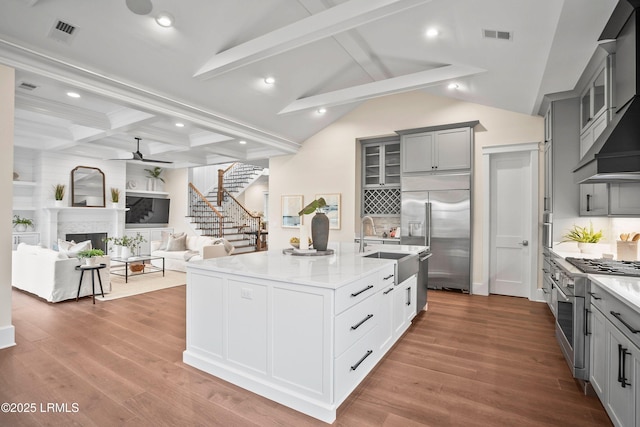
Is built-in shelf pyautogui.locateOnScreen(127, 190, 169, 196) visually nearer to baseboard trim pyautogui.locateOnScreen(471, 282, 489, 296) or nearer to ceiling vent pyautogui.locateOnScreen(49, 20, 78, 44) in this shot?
ceiling vent pyautogui.locateOnScreen(49, 20, 78, 44)

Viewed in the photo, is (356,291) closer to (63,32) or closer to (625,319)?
(625,319)

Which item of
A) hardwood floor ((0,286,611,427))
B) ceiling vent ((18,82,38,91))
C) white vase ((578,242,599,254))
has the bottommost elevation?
hardwood floor ((0,286,611,427))

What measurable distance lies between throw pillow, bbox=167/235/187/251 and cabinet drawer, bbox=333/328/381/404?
647cm

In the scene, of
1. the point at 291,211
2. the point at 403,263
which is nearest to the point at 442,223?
the point at 403,263

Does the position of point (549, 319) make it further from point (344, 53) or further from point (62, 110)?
point (62, 110)

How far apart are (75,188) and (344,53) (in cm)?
762

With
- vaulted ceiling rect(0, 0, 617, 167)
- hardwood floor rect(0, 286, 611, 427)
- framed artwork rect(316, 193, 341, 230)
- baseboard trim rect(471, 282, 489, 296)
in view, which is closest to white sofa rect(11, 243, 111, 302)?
hardwood floor rect(0, 286, 611, 427)

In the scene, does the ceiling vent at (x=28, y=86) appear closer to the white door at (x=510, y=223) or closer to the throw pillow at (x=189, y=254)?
the throw pillow at (x=189, y=254)

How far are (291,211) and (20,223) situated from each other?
20.1ft

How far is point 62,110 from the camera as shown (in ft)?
15.7

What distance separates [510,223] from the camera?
5.25m

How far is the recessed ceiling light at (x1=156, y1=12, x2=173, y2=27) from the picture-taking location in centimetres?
319

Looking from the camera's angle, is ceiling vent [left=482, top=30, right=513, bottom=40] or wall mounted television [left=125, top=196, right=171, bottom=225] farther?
wall mounted television [left=125, top=196, right=171, bottom=225]

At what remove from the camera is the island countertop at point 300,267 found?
211cm
